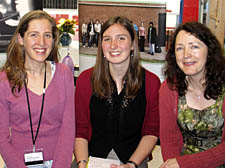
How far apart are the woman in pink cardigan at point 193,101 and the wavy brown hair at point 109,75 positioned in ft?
0.77

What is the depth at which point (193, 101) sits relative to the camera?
193 centimetres

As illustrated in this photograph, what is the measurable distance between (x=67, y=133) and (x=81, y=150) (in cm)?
17

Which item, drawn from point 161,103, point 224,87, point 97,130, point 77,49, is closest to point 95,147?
point 97,130

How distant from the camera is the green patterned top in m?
1.85

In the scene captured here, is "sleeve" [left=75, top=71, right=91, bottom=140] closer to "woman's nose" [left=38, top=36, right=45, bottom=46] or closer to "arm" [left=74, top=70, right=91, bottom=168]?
"arm" [left=74, top=70, right=91, bottom=168]

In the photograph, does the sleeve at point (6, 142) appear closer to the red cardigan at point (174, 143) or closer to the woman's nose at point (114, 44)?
the woman's nose at point (114, 44)

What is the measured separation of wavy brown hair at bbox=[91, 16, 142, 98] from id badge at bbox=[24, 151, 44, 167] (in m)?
0.59

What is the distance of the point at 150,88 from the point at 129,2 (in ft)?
5.94

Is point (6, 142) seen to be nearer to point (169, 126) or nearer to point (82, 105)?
point (82, 105)

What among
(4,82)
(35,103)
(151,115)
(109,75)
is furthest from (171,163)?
(4,82)

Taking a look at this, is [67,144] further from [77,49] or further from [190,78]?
[77,49]

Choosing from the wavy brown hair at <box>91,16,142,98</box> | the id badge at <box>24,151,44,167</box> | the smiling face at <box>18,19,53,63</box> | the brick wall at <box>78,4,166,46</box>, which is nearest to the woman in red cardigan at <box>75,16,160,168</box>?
the wavy brown hair at <box>91,16,142,98</box>

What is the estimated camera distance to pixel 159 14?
11.6 ft

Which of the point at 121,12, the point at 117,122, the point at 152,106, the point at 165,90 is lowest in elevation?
the point at 117,122
